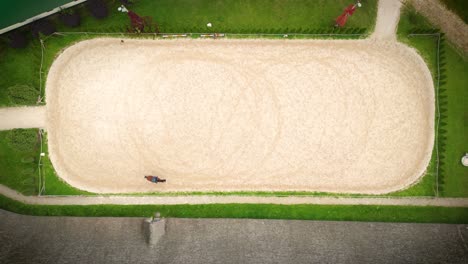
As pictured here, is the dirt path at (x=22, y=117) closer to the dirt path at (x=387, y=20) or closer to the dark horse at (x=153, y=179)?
the dark horse at (x=153, y=179)

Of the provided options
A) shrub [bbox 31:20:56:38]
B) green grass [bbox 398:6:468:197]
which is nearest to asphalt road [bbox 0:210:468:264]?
green grass [bbox 398:6:468:197]

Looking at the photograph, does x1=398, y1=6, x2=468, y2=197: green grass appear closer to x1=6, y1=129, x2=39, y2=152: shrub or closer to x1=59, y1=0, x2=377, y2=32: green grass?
x1=59, y1=0, x2=377, y2=32: green grass

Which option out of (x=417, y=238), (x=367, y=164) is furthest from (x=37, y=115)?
(x=417, y=238)

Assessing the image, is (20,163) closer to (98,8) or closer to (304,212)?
(98,8)

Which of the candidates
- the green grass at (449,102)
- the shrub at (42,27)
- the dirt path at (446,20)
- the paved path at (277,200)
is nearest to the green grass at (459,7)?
the dirt path at (446,20)

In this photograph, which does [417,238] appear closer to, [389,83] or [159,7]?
[389,83]

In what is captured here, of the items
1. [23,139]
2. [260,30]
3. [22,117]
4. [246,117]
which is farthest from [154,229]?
[260,30]
